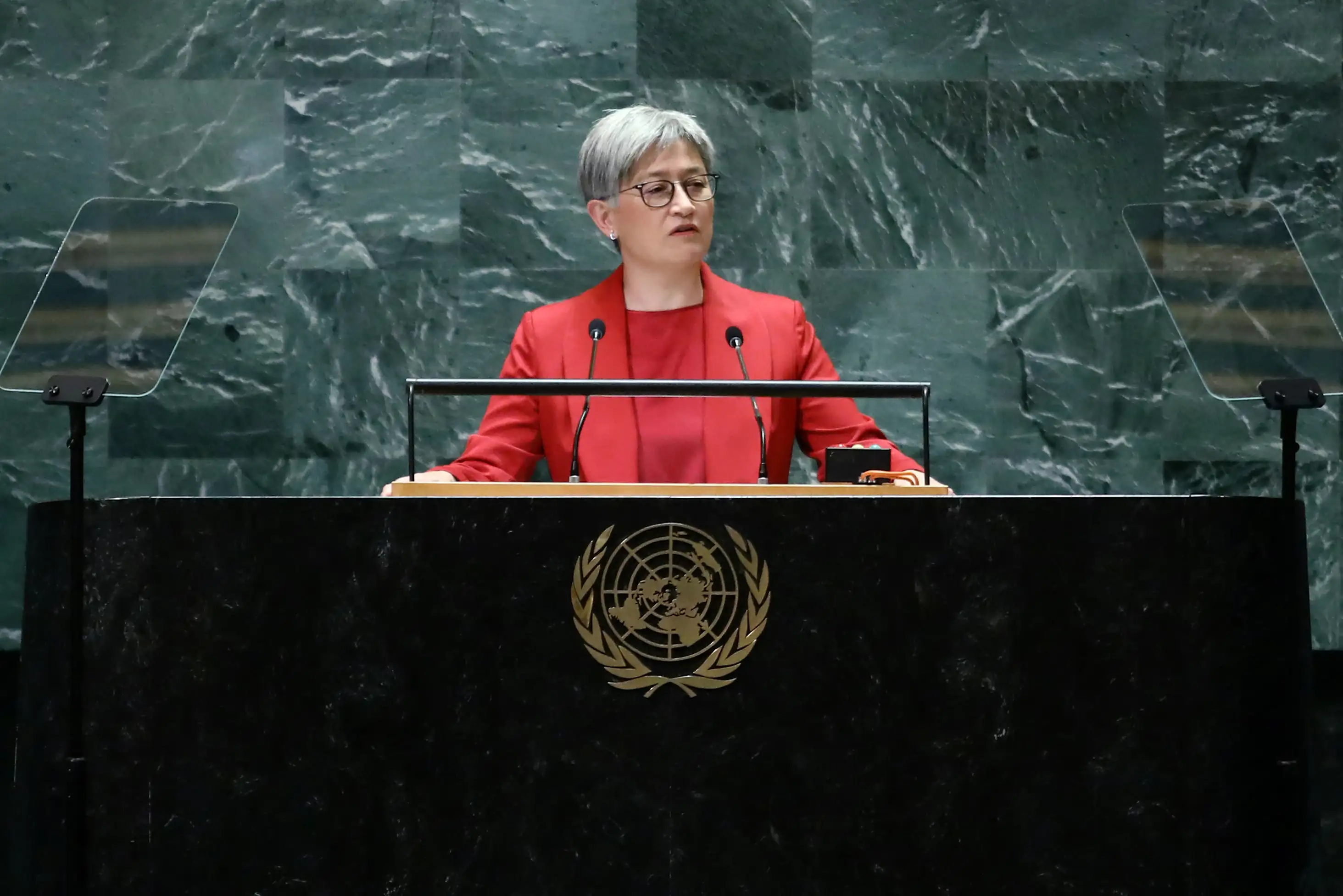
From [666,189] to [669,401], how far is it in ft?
1.53

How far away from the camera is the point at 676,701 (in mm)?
1930

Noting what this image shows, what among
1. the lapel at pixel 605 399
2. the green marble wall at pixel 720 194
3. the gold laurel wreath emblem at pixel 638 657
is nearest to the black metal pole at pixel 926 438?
the gold laurel wreath emblem at pixel 638 657

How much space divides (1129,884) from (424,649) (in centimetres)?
107

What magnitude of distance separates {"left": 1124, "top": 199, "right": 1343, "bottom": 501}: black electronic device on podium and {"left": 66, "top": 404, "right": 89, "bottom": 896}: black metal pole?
1780 millimetres

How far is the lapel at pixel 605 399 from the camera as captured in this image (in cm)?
291

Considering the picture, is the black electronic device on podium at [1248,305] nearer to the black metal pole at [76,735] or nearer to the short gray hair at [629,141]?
the short gray hair at [629,141]

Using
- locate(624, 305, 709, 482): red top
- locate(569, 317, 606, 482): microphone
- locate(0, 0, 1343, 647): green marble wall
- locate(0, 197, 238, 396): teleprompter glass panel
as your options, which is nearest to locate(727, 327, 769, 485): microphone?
locate(624, 305, 709, 482): red top

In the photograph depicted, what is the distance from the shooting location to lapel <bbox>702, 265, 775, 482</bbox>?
2906mm

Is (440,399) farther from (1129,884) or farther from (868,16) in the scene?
(1129,884)

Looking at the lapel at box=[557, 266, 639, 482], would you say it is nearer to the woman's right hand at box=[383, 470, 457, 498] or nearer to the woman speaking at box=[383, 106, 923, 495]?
the woman speaking at box=[383, 106, 923, 495]

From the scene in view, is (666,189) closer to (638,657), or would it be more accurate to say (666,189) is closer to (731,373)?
(731,373)

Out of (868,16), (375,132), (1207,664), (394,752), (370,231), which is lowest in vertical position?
(394,752)

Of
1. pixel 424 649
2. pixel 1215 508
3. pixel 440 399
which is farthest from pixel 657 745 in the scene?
pixel 440 399

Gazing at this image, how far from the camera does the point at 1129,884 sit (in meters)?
1.92
